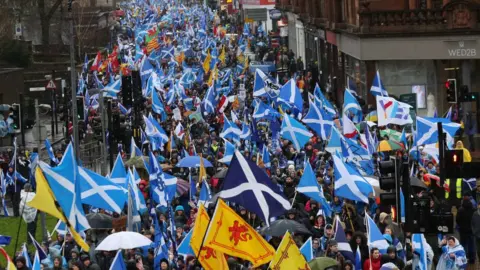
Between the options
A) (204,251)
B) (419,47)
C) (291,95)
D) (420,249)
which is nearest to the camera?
(204,251)

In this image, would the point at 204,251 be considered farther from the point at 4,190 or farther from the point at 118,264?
the point at 4,190

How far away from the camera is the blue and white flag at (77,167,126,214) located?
23.8m

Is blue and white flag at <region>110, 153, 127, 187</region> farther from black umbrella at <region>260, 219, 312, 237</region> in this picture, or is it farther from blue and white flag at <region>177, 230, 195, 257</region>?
black umbrella at <region>260, 219, 312, 237</region>

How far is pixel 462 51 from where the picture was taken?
4481 centimetres

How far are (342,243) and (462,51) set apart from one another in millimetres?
24182

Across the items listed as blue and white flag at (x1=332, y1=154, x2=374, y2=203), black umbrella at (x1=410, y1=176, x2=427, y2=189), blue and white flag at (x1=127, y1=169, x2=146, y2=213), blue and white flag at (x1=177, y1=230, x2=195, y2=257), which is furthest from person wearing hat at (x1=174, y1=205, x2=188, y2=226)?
black umbrella at (x1=410, y1=176, x2=427, y2=189)

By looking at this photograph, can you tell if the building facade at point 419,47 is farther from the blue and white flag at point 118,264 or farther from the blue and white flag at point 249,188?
the blue and white flag at point 118,264

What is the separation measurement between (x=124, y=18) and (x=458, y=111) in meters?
107

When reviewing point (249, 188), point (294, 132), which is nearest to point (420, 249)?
point (249, 188)

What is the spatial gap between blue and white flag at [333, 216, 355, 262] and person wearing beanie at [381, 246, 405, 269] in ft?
3.20

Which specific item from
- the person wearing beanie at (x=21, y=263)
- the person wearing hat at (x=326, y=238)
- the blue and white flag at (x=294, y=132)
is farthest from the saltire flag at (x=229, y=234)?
the blue and white flag at (x=294, y=132)

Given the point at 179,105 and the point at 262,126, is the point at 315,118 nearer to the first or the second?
A: the point at 262,126

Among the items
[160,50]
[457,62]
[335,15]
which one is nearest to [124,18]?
[160,50]

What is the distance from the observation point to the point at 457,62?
4612 centimetres
